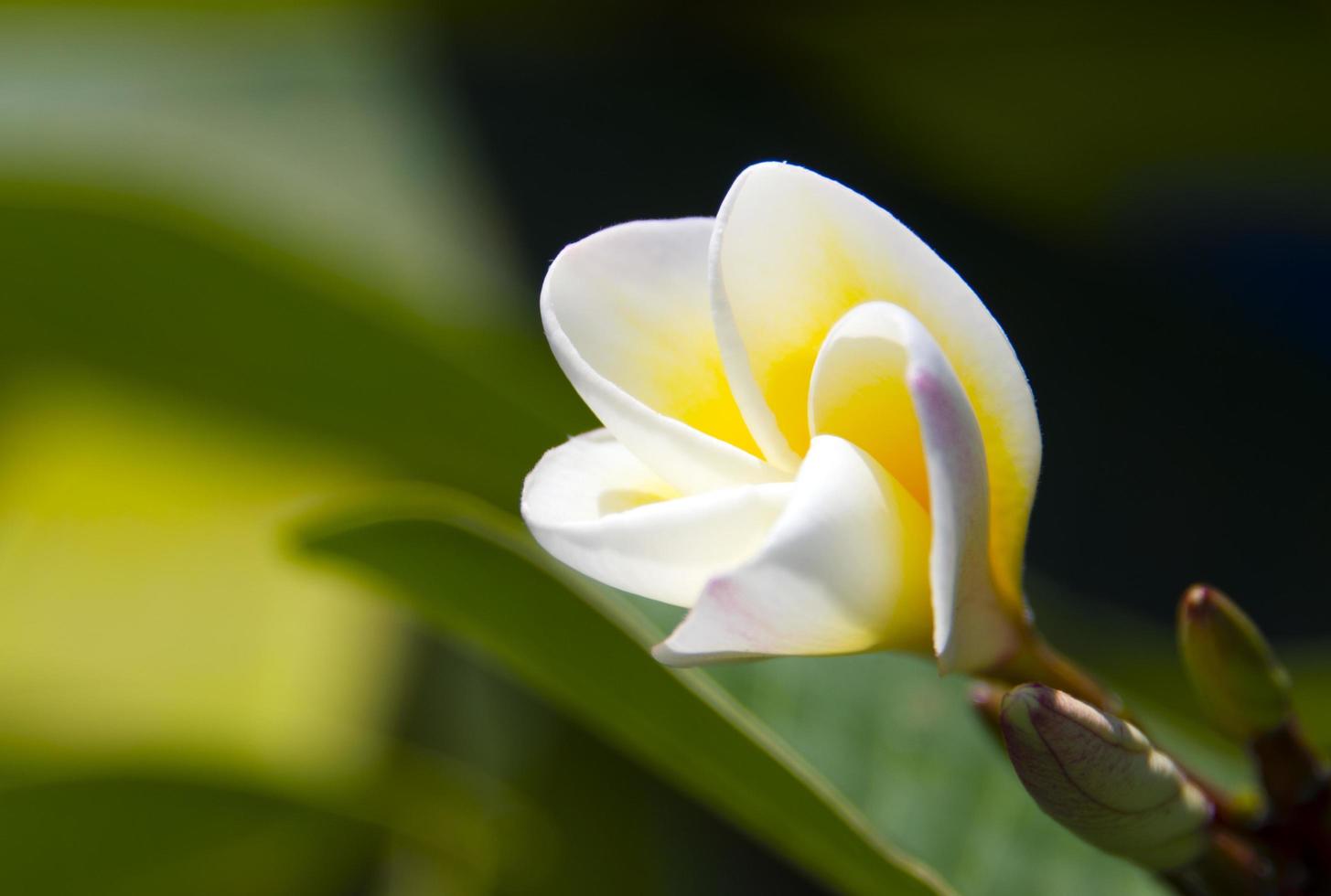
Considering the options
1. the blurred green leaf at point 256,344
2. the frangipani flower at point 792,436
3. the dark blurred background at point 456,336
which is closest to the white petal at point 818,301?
the frangipani flower at point 792,436

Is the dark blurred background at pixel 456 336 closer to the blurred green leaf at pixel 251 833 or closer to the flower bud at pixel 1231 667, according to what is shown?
the blurred green leaf at pixel 251 833

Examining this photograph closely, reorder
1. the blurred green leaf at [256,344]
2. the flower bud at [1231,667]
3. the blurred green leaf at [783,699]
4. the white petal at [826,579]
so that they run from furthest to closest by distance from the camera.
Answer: the blurred green leaf at [256,344] → the blurred green leaf at [783,699] → the flower bud at [1231,667] → the white petal at [826,579]

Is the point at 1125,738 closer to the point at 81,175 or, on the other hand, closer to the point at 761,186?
the point at 761,186

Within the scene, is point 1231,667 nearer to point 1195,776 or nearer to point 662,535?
point 1195,776

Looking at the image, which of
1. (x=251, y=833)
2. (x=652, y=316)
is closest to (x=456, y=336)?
(x=251, y=833)

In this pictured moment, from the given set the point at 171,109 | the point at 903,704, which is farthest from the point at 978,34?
the point at 903,704
